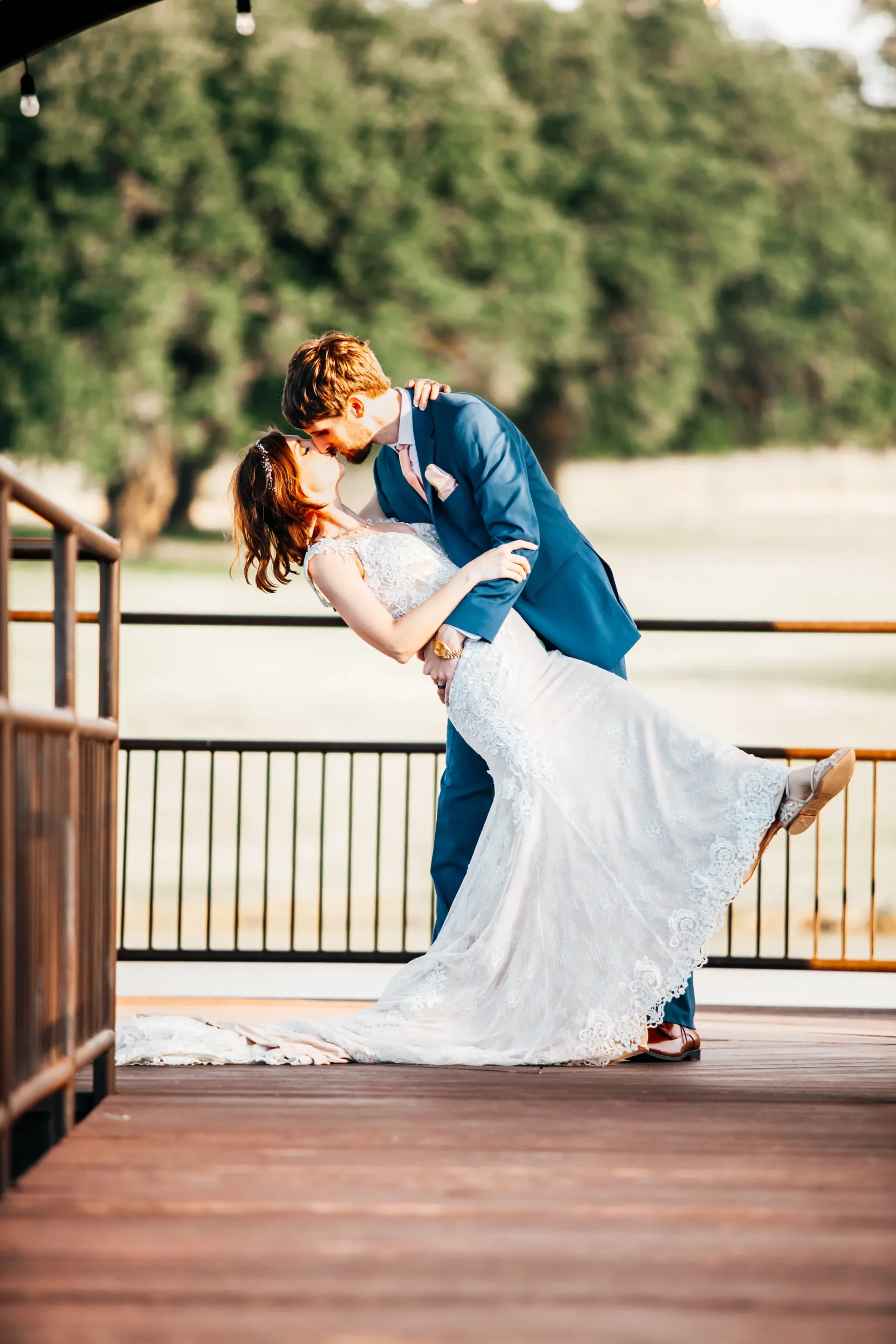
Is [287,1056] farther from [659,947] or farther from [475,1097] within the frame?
[659,947]

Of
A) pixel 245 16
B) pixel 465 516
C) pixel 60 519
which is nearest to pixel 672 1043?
pixel 465 516

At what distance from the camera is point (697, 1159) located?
212 centimetres

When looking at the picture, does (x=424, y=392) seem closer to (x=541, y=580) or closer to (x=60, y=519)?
(x=541, y=580)

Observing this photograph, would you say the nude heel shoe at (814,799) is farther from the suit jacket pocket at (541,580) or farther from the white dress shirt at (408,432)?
the white dress shirt at (408,432)

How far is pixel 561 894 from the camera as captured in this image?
2.91m

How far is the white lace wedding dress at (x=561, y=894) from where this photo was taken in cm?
284

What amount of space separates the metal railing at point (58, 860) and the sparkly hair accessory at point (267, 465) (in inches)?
24.0

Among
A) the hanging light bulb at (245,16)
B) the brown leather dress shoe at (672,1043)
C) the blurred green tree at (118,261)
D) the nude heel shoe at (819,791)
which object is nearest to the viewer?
the nude heel shoe at (819,791)

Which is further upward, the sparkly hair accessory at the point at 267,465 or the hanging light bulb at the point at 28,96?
the hanging light bulb at the point at 28,96

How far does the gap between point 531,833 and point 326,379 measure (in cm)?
99

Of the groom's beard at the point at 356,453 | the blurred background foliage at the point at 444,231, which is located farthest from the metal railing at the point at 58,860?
the blurred background foliage at the point at 444,231

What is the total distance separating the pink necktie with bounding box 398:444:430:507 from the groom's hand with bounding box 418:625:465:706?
307 millimetres

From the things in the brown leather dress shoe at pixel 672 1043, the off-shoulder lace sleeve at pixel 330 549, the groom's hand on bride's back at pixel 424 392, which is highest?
the groom's hand on bride's back at pixel 424 392

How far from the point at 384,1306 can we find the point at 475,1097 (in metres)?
0.95
